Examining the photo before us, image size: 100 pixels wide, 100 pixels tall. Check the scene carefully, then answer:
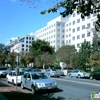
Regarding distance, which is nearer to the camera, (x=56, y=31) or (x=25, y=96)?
(x=25, y=96)

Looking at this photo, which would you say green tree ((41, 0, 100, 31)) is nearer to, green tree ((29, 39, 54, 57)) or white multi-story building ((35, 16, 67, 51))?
green tree ((29, 39, 54, 57))

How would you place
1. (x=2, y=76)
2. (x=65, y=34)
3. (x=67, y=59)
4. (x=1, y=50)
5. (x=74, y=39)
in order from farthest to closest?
(x=65, y=34)
(x=74, y=39)
(x=1, y=50)
(x=67, y=59)
(x=2, y=76)

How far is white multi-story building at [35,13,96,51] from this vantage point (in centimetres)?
9450

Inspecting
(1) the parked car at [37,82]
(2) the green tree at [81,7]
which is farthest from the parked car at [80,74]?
(2) the green tree at [81,7]

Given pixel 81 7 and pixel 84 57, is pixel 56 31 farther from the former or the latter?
pixel 81 7

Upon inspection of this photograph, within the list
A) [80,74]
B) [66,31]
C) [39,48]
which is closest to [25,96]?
[80,74]

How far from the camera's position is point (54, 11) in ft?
21.3

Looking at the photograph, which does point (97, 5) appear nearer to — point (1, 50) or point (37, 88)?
point (37, 88)

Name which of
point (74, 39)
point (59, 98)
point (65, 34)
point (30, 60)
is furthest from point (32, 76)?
point (65, 34)

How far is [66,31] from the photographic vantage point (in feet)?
376

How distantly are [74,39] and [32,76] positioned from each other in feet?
279

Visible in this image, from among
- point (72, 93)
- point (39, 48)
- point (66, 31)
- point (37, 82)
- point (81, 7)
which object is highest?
point (66, 31)

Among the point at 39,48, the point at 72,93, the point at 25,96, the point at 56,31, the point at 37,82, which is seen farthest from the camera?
the point at 56,31

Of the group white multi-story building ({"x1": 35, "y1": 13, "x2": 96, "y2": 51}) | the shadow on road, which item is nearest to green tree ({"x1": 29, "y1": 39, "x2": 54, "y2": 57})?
white multi-story building ({"x1": 35, "y1": 13, "x2": 96, "y2": 51})
